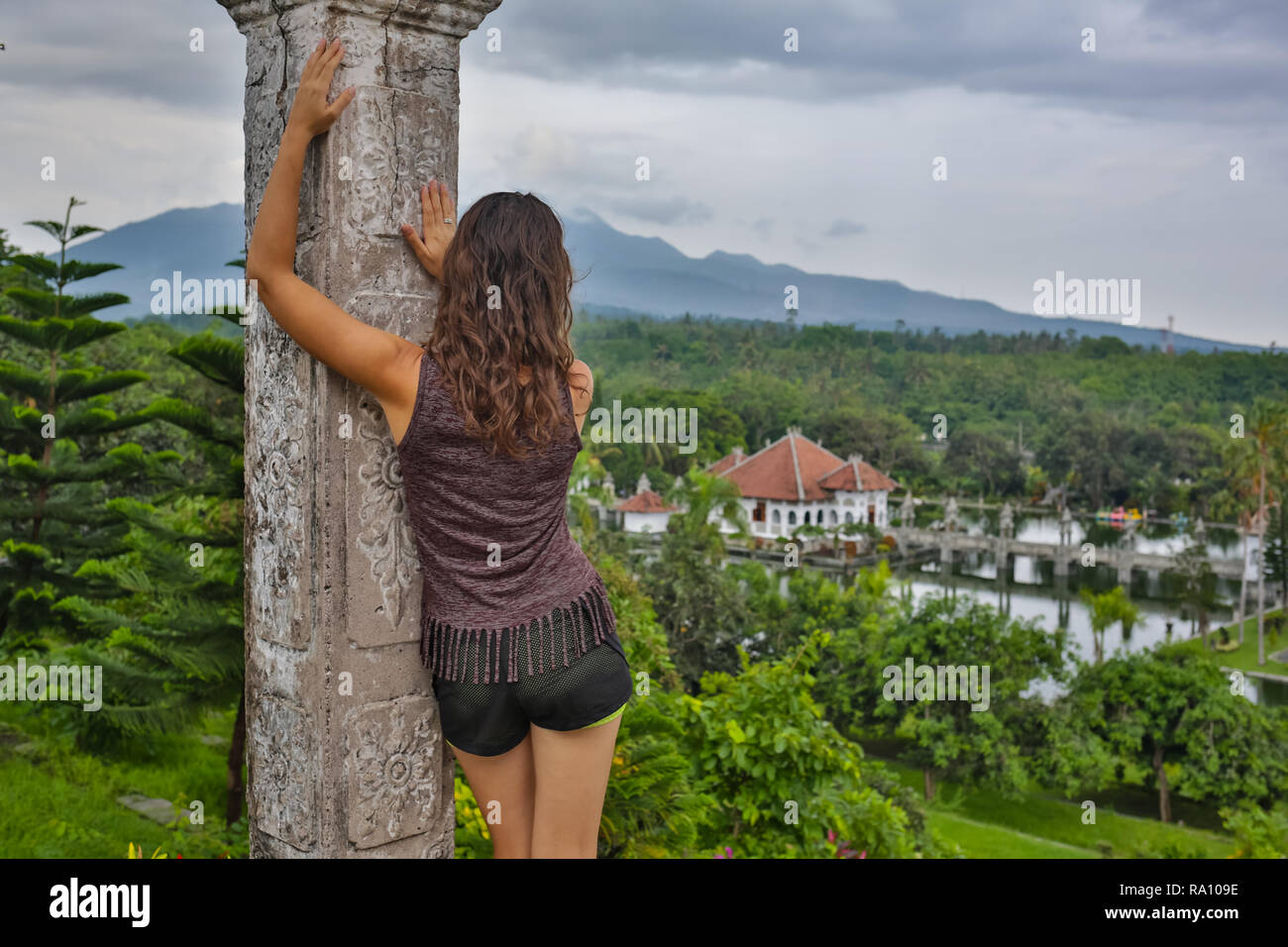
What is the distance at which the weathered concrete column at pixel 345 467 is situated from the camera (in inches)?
64.4

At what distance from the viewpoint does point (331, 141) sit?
1620 millimetres

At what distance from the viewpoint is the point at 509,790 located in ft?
5.38

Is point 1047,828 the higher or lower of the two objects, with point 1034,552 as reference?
lower

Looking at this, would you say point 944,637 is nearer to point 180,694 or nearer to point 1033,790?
point 1033,790

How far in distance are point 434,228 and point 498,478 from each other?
449mm

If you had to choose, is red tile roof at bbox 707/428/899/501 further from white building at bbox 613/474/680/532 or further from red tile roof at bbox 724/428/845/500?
white building at bbox 613/474/680/532

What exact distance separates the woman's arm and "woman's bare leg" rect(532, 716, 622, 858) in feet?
1.69

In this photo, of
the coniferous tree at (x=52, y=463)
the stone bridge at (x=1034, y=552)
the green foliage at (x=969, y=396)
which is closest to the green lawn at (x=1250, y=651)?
the stone bridge at (x=1034, y=552)

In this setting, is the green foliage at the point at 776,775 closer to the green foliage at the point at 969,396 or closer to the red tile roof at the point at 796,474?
the red tile roof at the point at 796,474

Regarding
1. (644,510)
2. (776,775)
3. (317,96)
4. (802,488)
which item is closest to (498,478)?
(317,96)

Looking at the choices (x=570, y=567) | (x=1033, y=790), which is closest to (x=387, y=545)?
(x=570, y=567)

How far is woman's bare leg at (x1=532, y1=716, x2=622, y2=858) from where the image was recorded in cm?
156

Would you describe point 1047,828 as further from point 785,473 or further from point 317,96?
point 785,473

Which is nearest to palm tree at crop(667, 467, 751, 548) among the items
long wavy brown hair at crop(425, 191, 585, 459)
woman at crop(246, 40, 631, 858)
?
woman at crop(246, 40, 631, 858)
